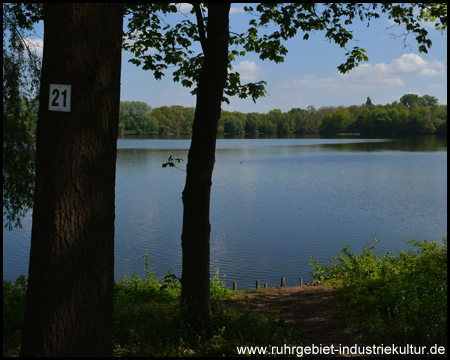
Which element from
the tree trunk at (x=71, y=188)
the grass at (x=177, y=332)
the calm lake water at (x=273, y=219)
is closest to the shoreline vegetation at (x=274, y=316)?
the grass at (x=177, y=332)

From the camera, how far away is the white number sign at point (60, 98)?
3234 mm

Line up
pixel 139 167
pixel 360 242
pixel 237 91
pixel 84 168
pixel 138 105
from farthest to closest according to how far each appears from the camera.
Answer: pixel 138 105
pixel 139 167
pixel 360 242
pixel 237 91
pixel 84 168

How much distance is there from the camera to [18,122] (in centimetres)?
830

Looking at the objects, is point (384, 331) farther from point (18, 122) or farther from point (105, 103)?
point (18, 122)

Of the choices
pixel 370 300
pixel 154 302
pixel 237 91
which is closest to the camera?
pixel 370 300

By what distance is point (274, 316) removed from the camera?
674 centimetres

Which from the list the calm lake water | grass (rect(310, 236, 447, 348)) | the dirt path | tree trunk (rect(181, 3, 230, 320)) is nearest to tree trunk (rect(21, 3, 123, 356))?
tree trunk (rect(181, 3, 230, 320))

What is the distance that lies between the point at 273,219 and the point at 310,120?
13386 cm

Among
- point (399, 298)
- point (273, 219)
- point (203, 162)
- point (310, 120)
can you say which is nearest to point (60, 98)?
point (203, 162)

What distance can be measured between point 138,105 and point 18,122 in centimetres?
12261

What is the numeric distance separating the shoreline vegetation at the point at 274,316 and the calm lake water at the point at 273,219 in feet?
15.6

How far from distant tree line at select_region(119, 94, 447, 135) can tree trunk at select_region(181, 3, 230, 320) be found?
90.8 metres

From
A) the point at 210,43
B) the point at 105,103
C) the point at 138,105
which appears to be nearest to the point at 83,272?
the point at 105,103

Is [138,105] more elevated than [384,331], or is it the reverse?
[138,105]
